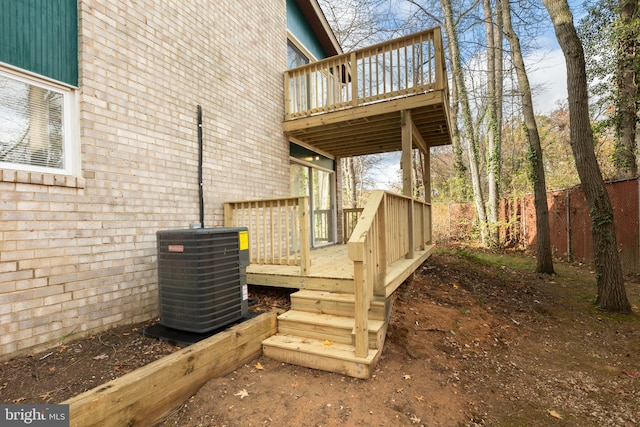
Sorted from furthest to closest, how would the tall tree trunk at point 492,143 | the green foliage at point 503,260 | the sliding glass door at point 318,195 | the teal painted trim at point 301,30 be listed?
the tall tree trunk at point 492,143, the green foliage at point 503,260, the teal painted trim at point 301,30, the sliding glass door at point 318,195

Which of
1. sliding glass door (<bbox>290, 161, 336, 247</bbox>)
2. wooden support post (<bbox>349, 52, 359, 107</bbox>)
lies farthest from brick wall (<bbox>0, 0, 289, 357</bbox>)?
sliding glass door (<bbox>290, 161, 336, 247</bbox>)

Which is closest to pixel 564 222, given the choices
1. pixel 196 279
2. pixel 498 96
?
pixel 498 96

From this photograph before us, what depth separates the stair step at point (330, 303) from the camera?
3137 mm

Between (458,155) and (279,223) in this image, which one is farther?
(458,155)

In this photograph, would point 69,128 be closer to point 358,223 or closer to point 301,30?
point 358,223

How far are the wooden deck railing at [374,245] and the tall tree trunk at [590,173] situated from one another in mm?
2861

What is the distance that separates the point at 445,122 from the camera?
19.8ft

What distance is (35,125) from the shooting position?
2756 mm

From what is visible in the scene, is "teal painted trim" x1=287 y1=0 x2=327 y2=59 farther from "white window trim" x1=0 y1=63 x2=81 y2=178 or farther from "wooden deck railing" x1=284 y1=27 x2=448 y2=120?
"white window trim" x1=0 y1=63 x2=81 y2=178

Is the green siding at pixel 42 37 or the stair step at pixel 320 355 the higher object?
the green siding at pixel 42 37

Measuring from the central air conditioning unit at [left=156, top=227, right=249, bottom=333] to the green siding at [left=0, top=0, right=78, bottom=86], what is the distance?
1.82m

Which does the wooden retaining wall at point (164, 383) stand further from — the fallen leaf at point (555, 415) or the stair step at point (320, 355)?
the fallen leaf at point (555, 415)

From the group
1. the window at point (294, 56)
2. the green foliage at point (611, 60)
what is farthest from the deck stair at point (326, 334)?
the green foliage at point (611, 60)

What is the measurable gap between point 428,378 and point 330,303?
1.20m
